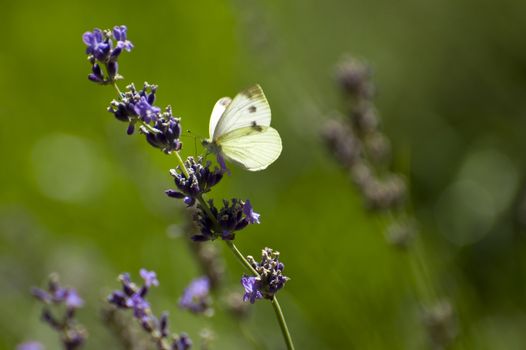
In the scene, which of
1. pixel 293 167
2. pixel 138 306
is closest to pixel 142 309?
pixel 138 306

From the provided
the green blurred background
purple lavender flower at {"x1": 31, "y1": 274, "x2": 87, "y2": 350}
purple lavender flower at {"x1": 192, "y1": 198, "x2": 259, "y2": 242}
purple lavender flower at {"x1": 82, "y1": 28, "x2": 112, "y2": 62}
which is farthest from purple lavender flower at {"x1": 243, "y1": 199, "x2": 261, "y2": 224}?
the green blurred background

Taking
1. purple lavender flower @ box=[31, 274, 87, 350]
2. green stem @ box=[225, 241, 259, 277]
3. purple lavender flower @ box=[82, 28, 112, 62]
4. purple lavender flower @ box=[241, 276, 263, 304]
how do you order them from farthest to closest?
purple lavender flower @ box=[31, 274, 87, 350] < purple lavender flower @ box=[82, 28, 112, 62] < purple lavender flower @ box=[241, 276, 263, 304] < green stem @ box=[225, 241, 259, 277]

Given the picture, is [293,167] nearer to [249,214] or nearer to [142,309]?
[142,309]

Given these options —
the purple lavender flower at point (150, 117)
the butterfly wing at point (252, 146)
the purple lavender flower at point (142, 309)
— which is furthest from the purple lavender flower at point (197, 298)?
the purple lavender flower at point (150, 117)

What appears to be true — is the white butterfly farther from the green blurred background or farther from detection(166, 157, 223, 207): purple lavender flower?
the green blurred background

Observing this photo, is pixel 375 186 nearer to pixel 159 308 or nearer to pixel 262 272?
pixel 159 308

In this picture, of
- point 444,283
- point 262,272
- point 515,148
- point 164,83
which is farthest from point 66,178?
point 262,272

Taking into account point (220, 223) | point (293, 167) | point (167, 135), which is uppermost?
point (293, 167)

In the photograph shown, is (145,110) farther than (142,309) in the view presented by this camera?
No
